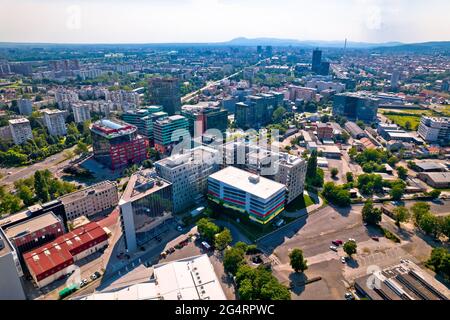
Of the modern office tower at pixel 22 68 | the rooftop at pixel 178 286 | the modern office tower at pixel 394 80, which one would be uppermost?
the modern office tower at pixel 22 68

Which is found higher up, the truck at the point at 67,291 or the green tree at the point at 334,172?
the green tree at the point at 334,172

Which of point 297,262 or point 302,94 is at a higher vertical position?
point 302,94

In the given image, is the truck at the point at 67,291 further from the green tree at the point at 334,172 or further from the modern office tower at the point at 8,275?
the green tree at the point at 334,172

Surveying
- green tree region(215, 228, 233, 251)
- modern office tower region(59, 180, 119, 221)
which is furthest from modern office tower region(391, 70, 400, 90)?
modern office tower region(59, 180, 119, 221)

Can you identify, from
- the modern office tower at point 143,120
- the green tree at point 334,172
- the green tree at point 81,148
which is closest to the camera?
the green tree at point 334,172

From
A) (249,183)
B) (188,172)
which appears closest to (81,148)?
(188,172)

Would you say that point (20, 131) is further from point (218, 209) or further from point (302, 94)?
point (302, 94)

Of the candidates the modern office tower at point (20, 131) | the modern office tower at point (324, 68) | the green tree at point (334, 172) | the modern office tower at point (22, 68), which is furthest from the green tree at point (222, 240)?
the modern office tower at point (22, 68)
